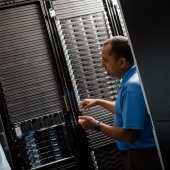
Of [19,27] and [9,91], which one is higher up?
[19,27]

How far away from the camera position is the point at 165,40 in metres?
1.52

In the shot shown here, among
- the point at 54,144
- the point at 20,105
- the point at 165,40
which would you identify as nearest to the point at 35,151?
the point at 54,144

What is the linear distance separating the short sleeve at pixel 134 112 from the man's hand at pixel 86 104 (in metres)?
0.75

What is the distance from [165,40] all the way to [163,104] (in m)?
0.35

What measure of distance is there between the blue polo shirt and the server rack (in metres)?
0.79

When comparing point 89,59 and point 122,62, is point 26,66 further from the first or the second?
point 122,62

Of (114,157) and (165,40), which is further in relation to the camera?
(114,157)

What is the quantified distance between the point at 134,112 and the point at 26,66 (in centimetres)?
131

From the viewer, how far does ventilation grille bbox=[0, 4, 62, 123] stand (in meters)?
3.11

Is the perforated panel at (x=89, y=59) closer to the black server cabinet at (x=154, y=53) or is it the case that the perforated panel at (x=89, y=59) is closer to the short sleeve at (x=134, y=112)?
the short sleeve at (x=134, y=112)

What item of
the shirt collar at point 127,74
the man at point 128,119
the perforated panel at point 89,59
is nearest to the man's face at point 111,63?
the man at point 128,119

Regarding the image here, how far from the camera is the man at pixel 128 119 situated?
7.90ft

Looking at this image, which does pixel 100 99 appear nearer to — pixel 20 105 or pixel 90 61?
pixel 90 61

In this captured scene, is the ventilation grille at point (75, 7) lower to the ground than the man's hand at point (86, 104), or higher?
higher
